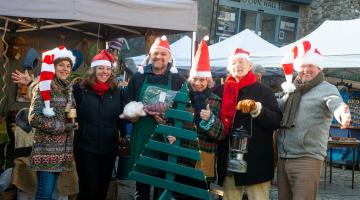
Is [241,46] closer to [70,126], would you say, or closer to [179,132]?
[70,126]

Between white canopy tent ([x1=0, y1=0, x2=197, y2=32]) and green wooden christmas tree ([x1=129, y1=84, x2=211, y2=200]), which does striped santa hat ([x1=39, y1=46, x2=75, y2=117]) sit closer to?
white canopy tent ([x1=0, y1=0, x2=197, y2=32])

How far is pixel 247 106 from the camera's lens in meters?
3.88

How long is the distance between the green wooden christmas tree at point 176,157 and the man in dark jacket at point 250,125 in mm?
681

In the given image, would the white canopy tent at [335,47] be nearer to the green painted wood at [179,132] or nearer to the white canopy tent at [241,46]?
the white canopy tent at [241,46]

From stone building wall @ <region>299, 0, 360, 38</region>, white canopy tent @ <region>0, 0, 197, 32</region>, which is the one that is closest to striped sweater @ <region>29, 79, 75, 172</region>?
white canopy tent @ <region>0, 0, 197, 32</region>

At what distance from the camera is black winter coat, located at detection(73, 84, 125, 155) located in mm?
4473

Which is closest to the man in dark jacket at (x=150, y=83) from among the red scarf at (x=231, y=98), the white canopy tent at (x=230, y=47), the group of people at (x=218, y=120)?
the group of people at (x=218, y=120)

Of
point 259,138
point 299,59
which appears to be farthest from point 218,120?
point 299,59

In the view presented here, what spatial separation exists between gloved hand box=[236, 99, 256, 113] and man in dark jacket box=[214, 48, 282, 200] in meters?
0.14

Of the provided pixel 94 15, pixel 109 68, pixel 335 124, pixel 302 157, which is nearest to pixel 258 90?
pixel 302 157

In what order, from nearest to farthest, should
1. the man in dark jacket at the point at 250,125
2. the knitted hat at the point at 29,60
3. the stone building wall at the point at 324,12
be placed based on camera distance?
1. the man in dark jacket at the point at 250,125
2. the knitted hat at the point at 29,60
3. the stone building wall at the point at 324,12

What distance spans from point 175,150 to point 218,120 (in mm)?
652

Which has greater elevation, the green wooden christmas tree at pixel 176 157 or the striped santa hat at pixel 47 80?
the striped santa hat at pixel 47 80

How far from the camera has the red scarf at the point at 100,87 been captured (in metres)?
4.49
